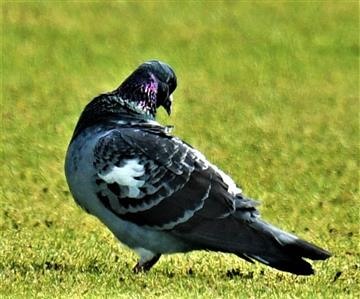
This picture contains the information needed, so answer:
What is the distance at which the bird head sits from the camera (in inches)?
409

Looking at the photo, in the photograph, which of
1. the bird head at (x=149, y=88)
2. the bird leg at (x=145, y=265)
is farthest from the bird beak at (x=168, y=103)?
the bird leg at (x=145, y=265)

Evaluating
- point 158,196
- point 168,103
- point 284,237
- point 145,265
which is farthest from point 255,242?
point 168,103

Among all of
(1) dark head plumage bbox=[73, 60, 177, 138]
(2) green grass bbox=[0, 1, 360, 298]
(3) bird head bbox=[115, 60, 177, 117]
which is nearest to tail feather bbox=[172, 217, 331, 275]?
(2) green grass bbox=[0, 1, 360, 298]

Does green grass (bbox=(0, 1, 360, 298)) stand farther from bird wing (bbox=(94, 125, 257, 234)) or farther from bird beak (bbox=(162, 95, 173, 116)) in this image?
bird beak (bbox=(162, 95, 173, 116))

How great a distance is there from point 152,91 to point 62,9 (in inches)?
787

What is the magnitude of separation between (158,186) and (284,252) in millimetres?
1000

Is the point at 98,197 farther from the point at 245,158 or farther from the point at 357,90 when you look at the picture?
the point at 357,90

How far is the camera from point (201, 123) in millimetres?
20562

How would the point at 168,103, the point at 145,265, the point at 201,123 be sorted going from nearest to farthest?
the point at 145,265, the point at 168,103, the point at 201,123

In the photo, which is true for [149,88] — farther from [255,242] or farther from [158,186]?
[255,242]

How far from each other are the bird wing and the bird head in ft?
2.50

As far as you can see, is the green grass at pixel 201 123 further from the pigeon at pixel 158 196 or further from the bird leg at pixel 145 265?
the pigeon at pixel 158 196

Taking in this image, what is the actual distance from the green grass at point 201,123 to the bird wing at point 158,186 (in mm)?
470

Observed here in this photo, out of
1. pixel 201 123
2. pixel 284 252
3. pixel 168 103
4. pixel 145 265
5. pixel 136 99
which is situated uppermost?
pixel 136 99
